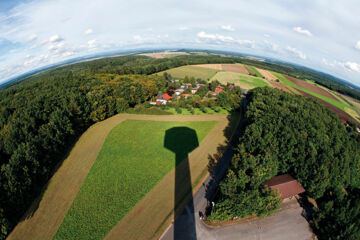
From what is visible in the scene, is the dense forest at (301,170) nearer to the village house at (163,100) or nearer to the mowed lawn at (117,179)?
the mowed lawn at (117,179)

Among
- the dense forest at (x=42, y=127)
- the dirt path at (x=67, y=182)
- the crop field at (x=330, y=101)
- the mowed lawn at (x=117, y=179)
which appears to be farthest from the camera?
the crop field at (x=330, y=101)

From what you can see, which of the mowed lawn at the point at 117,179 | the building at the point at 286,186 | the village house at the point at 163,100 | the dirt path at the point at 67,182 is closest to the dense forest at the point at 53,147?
the building at the point at 286,186

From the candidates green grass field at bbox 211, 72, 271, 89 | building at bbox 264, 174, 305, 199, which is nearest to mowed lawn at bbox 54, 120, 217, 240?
building at bbox 264, 174, 305, 199

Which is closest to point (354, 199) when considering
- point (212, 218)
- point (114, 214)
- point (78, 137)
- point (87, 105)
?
point (212, 218)

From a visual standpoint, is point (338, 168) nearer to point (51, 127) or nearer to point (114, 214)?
point (114, 214)

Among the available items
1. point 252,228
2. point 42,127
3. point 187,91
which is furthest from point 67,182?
point 187,91

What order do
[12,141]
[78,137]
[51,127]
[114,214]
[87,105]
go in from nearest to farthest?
[114,214]
[12,141]
[51,127]
[78,137]
[87,105]

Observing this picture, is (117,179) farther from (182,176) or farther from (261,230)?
(261,230)
